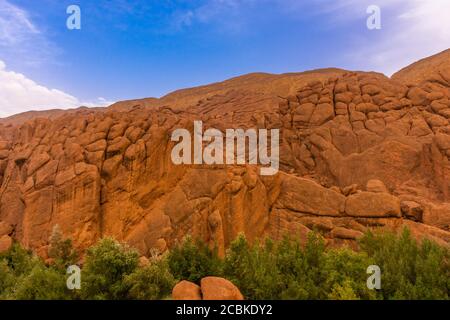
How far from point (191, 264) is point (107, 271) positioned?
22.5 ft

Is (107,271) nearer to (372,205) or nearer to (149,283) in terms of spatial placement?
(149,283)

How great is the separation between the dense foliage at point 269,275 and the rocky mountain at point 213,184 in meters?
10.0

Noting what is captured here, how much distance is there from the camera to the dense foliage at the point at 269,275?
20078mm

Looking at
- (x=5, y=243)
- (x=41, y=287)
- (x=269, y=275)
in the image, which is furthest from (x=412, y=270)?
(x=5, y=243)

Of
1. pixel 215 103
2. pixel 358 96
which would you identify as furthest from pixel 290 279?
pixel 215 103

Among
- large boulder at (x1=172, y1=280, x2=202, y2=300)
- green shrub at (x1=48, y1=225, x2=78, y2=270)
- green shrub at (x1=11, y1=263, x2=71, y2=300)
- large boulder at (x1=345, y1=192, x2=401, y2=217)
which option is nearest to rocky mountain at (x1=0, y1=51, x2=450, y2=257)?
large boulder at (x1=345, y1=192, x2=401, y2=217)

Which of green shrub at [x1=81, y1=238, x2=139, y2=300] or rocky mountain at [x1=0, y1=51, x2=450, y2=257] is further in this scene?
rocky mountain at [x1=0, y1=51, x2=450, y2=257]

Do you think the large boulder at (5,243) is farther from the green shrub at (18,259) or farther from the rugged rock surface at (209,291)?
the rugged rock surface at (209,291)

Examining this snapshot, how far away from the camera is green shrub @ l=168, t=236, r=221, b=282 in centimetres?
2578

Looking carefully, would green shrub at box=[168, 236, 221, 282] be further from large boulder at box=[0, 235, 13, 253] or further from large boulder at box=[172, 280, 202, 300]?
large boulder at box=[0, 235, 13, 253]

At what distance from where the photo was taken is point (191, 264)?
26.2 meters

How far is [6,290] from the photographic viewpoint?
23969 millimetres

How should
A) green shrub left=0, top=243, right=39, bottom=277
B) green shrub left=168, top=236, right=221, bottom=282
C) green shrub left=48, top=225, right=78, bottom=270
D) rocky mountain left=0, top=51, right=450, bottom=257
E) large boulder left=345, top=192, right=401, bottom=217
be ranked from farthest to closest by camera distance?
large boulder left=345, top=192, right=401, bottom=217
rocky mountain left=0, top=51, right=450, bottom=257
green shrub left=48, top=225, right=78, bottom=270
green shrub left=0, top=243, right=39, bottom=277
green shrub left=168, top=236, right=221, bottom=282
